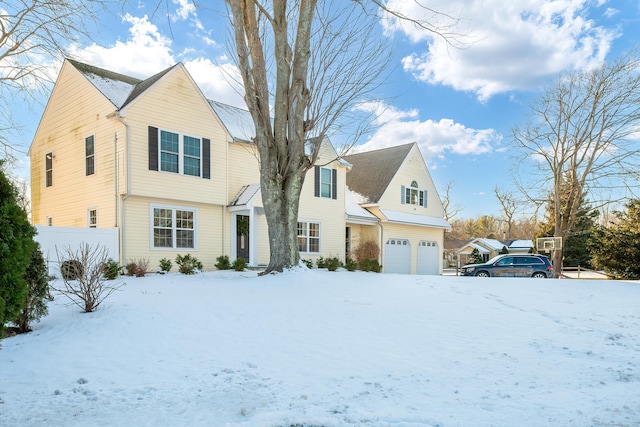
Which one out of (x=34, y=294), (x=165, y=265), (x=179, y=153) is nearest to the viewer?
(x=34, y=294)

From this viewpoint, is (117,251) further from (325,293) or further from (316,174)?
(316,174)

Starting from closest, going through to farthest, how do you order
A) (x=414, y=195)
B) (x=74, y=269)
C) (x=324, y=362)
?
(x=324, y=362) → (x=74, y=269) → (x=414, y=195)

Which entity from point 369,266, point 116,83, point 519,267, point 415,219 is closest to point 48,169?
point 116,83

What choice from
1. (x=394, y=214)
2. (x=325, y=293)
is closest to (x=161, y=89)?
(x=325, y=293)

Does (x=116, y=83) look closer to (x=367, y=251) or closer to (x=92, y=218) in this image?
(x=92, y=218)

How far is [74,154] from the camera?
606 inches

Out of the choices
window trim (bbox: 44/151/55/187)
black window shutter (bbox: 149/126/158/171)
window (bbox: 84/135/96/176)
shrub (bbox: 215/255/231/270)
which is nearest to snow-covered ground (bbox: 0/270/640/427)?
shrub (bbox: 215/255/231/270)

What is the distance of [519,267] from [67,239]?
16.8m

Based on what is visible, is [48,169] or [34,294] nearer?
[34,294]

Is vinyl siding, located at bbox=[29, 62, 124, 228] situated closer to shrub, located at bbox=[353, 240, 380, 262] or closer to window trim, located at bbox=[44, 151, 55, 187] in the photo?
window trim, located at bbox=[44, 151, 55, 187]

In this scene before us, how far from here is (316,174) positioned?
19.6 metres

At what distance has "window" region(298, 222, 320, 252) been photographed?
1886 cm

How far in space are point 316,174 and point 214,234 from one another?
233 inches

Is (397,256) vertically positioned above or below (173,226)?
below
